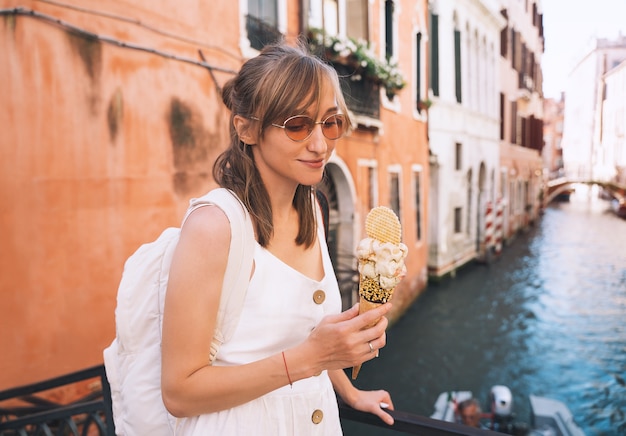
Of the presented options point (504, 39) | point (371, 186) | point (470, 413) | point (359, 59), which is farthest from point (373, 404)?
point (504, 39)

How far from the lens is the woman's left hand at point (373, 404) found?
127 centimetres

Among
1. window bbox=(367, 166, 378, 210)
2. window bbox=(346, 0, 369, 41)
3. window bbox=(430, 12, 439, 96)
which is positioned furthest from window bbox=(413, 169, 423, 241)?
window bbox=(346, 0, 369, 41)

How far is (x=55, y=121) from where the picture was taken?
2990 millimetres

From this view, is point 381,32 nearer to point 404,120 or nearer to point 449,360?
point 404,120

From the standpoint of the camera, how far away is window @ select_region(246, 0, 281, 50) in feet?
15.8

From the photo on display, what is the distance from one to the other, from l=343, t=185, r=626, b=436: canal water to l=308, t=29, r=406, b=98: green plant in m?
4.07

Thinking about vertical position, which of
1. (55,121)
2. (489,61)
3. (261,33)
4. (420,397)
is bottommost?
(420,397)

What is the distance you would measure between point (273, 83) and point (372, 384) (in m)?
6.28

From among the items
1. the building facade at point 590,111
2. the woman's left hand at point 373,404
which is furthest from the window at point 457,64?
the building facade at point 590,111

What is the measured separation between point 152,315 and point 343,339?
37 cm

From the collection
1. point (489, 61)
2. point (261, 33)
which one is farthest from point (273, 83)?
point (489, 61)

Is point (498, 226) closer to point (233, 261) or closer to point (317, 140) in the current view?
point (317, 140)

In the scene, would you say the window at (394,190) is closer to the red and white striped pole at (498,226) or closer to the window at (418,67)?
the window at (418,67)

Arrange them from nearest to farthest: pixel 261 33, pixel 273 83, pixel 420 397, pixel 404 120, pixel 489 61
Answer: pixel 273 83 < pixel 261 33 < pixel 420 397 < pixel 404 120 < pixel 489 61
